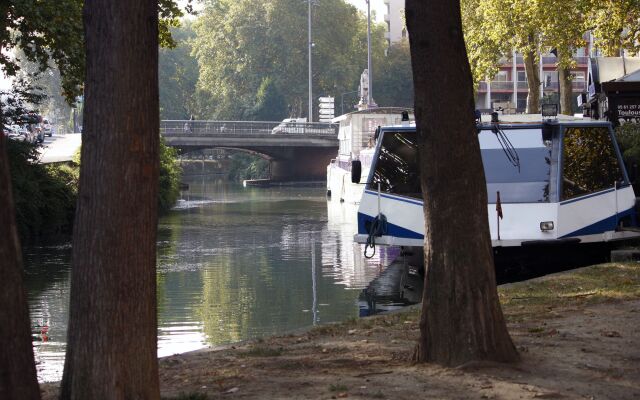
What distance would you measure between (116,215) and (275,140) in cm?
8082

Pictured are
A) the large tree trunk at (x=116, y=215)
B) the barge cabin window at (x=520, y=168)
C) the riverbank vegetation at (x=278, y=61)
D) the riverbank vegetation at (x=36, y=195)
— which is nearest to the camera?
the large tree trunk at (x=116, y=215)

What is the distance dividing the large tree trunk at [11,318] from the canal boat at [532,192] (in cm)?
1326

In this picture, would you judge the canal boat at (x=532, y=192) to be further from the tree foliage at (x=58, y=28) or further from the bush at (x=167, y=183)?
the bush at (x=167, y=183)

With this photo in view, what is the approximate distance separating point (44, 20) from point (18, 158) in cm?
1012

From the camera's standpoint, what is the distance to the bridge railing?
86125 millimetres

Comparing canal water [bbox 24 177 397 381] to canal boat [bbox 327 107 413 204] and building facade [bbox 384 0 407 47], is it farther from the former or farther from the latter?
building facade [bbox 384 0 407 47]

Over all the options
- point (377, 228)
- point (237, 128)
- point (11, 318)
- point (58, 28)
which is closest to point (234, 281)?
point (377, 228)

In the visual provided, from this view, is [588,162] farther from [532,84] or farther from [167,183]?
[167,183]

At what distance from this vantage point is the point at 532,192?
2039cm

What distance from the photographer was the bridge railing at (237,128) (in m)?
86.1

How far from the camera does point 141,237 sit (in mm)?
7090

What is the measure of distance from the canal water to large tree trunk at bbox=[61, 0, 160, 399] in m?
5.35

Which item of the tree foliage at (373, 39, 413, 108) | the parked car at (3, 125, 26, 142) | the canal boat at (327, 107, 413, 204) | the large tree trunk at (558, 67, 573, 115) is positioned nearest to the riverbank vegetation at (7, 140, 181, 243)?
the parked car at (3, 125, 26, 142)

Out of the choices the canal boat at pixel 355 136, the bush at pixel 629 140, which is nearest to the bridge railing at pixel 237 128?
the canal boat at pixel 355 136
